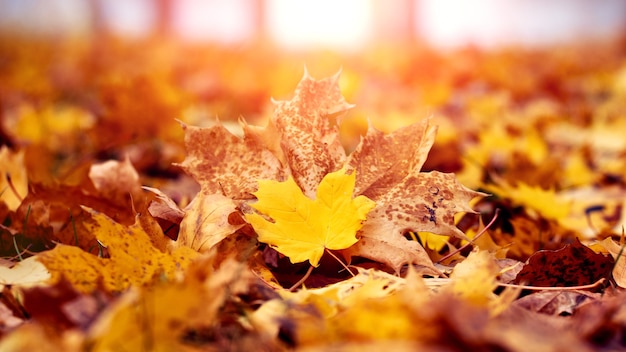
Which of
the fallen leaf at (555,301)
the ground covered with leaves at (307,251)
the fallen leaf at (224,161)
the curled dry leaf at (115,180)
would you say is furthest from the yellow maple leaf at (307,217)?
the curled dry leaf at (115,180)

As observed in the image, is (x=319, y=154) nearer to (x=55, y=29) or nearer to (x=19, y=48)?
(x=19, y=48)

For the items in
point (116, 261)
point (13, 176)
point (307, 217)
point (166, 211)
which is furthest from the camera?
point (13, 176)

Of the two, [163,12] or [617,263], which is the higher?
[617,263]

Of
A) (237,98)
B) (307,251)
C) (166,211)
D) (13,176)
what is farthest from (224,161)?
(237,98)

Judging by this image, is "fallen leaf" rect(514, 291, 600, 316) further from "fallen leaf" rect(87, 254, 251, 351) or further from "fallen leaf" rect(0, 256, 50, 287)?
"fallen leaf" rect(0, 256, 50, 287)

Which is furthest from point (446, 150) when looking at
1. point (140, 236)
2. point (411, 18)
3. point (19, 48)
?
point (411, 18)

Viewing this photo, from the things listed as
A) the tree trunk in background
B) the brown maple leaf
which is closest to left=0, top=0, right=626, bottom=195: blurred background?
the brown maple leaf

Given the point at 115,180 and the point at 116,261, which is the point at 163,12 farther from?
the point at 116,261

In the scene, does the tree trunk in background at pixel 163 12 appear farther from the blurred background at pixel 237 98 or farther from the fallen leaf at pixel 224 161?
the fallen leaf at pixel 224 161
